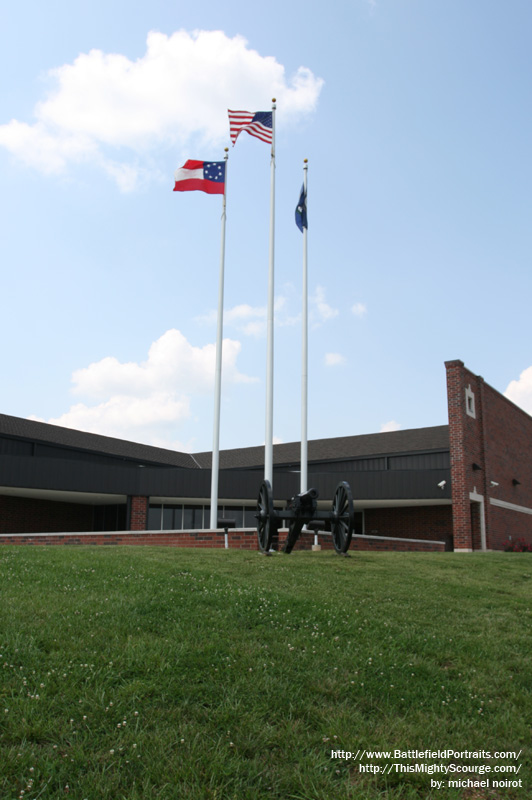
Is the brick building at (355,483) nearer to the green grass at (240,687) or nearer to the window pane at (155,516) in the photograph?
the window pane at (155,516)

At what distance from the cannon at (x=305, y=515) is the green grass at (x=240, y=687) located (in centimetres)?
353

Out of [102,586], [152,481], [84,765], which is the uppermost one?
[152,481]

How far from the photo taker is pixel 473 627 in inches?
259

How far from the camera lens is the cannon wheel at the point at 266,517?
11883mm

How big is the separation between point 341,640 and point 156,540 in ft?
45.7

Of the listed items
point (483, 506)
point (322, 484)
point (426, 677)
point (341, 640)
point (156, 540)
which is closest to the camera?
point (426, 677)

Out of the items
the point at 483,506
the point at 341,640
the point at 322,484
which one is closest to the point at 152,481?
the point at 322,484

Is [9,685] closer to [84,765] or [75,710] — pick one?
[75,710]

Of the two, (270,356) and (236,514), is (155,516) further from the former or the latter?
(270,356)

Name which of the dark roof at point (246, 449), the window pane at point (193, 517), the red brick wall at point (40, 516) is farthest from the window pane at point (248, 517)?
the red brick wall at point (40, 516)

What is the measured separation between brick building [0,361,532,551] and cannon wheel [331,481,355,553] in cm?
599

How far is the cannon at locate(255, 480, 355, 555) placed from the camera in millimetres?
11281

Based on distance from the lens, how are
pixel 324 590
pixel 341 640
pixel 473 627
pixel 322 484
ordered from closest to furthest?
pixel 341 640 < pixel 473 627 < pixel 324 590 < pixel 322 484

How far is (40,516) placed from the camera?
3052cm
